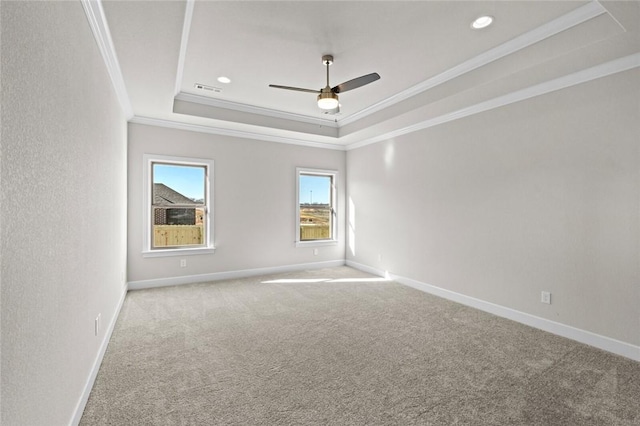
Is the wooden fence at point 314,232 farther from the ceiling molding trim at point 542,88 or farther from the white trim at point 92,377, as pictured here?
the white trim at point 92,377

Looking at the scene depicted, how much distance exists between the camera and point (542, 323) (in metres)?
3.36

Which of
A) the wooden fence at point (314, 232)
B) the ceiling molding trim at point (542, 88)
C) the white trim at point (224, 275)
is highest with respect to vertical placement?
the ceiling molding trim at point (542, 88)

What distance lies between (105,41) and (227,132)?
2791mm

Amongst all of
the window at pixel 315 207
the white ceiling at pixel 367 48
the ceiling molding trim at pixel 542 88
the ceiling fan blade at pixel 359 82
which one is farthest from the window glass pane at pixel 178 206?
the ceiling molding trim at pixel 542 88

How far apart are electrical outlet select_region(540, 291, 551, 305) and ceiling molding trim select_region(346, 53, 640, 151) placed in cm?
213

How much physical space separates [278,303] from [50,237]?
2.98 meters

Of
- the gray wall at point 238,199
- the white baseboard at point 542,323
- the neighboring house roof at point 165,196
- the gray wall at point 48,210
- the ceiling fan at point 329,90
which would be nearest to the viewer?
the gray wall at point 48,210

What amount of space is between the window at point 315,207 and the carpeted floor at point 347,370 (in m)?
2.46

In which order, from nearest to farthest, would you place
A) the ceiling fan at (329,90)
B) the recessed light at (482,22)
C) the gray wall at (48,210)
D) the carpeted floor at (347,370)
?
the gray wall at (48,210) → the carpeted floor at (347,370) → the recessed light at (482,22) → the ceiling fan at (329,90)

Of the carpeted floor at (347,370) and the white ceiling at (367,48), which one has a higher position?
the white ceiling at (367,48)

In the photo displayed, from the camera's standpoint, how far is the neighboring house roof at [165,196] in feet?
16.4

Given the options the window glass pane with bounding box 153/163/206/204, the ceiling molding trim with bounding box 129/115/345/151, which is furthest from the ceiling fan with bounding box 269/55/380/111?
the window glass pane with bounding box 153/163/206/204

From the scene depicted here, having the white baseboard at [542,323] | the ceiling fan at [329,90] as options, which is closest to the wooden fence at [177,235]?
the ceiling fan at [329,90]

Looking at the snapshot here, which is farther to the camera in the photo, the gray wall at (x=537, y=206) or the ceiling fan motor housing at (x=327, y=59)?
the ceiling fan motor housing at (x=327, y=59)
